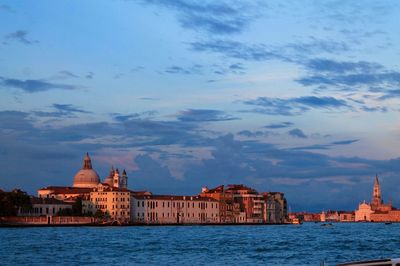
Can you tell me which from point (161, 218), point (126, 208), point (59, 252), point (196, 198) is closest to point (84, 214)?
point (126, 208)

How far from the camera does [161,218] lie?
146875 millimetres

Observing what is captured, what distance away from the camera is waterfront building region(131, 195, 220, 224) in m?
144

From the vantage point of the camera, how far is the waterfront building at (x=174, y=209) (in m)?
144

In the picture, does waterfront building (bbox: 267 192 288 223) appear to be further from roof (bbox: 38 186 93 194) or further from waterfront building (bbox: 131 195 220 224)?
roof (bbox: 38 186 93 194)

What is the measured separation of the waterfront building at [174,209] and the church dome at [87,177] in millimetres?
14572

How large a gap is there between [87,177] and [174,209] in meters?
20.4

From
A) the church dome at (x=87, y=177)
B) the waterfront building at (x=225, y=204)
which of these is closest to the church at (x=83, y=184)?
the church dome at (x=87, y=177)

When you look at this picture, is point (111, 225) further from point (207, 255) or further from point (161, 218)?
point (207, 255)

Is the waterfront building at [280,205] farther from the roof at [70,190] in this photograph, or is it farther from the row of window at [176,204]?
the roof at [70,190]

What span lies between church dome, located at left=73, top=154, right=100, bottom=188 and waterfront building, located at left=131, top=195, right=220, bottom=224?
574 inches

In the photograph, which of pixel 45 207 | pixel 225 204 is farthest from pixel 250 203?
pixel 45 207

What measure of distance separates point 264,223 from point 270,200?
30.1 feet

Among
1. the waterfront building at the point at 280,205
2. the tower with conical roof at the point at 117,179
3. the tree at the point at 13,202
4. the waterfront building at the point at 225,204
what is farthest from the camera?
the waterfront building at the point at 280,205

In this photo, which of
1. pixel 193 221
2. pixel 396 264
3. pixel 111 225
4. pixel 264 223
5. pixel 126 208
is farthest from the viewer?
pixel 264 223
